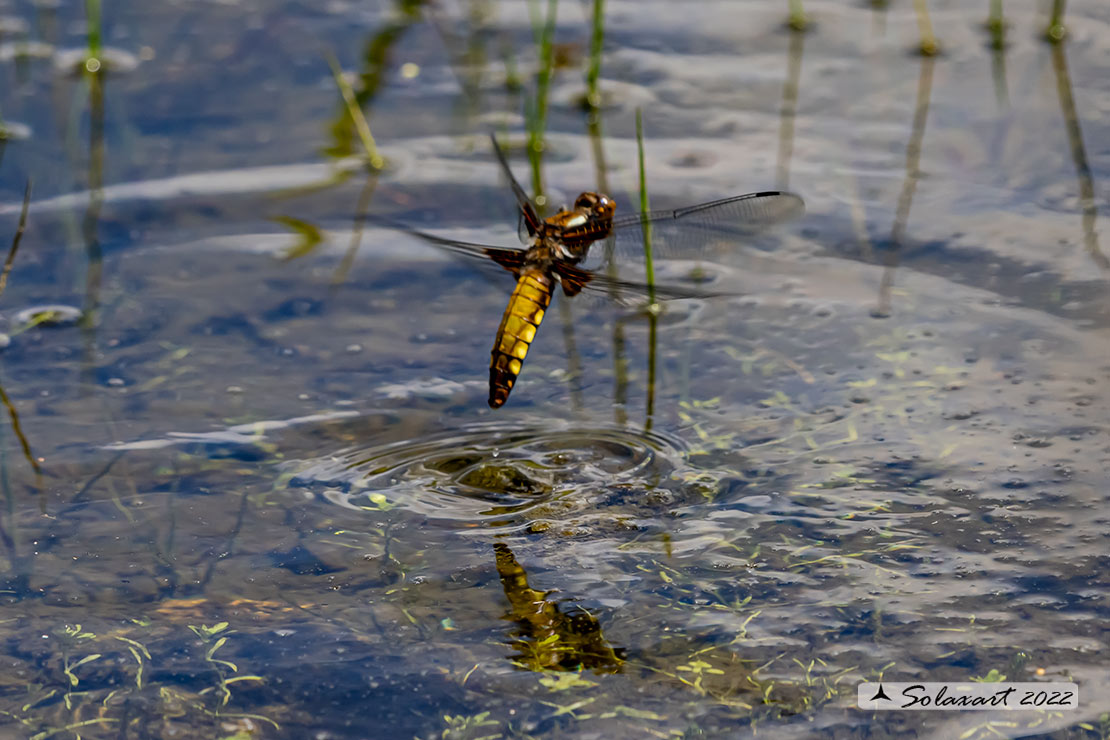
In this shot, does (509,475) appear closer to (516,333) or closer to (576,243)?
(516,333)

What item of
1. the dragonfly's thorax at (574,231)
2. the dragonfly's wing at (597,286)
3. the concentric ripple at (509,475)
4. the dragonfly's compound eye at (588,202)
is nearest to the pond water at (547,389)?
the concentric ripple at (509,475)

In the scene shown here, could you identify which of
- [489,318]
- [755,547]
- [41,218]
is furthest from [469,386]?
[41,218]

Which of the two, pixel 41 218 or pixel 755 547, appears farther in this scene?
pixel 41 218

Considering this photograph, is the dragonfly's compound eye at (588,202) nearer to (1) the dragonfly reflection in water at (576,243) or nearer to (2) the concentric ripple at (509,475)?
(1) the dragonfly reflection in water at (576,243)

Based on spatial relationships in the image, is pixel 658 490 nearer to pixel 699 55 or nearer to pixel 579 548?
pixel 579 548

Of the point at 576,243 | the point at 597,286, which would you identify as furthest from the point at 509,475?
the point at 576,243
